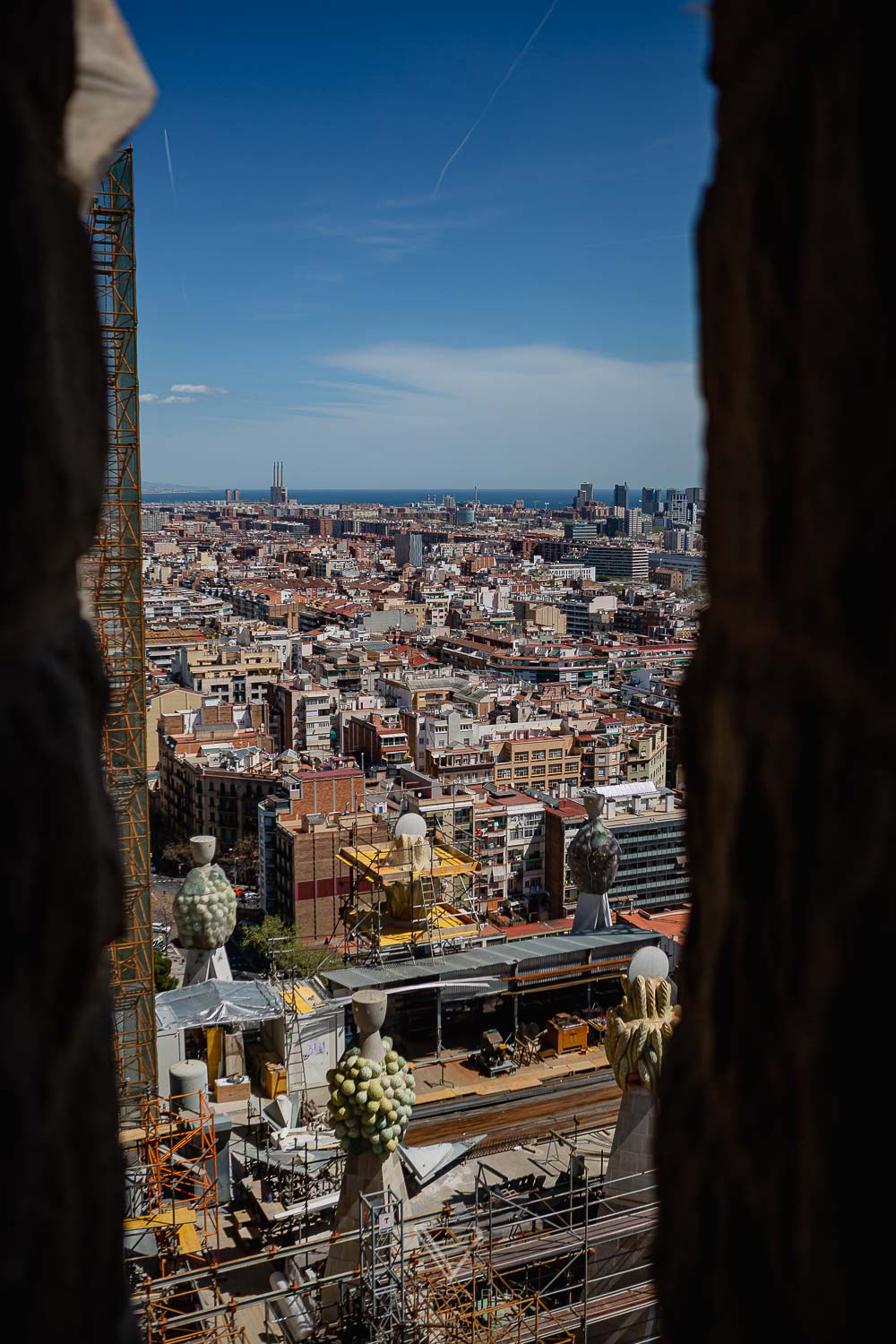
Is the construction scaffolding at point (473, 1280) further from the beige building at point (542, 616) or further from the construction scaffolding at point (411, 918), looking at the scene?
the beige building at point (542, 616)

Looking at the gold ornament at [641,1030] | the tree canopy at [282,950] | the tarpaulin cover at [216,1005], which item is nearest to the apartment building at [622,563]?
the tree canopy at [282,950]

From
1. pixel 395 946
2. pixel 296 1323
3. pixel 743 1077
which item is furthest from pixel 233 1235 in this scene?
pixel 743 1077

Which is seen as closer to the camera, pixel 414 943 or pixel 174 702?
pixel 414 943

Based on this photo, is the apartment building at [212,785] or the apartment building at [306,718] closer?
the apartment building at [212,785]

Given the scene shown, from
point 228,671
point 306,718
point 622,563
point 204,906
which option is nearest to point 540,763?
point 306,718

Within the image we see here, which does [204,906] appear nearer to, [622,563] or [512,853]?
[512,853]

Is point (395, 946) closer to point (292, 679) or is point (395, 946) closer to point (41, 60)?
point (41, 60)

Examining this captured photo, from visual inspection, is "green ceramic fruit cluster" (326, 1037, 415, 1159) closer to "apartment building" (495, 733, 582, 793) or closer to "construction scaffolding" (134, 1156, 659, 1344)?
"construction scaffolding" (134, 1156, 659, 1344)
